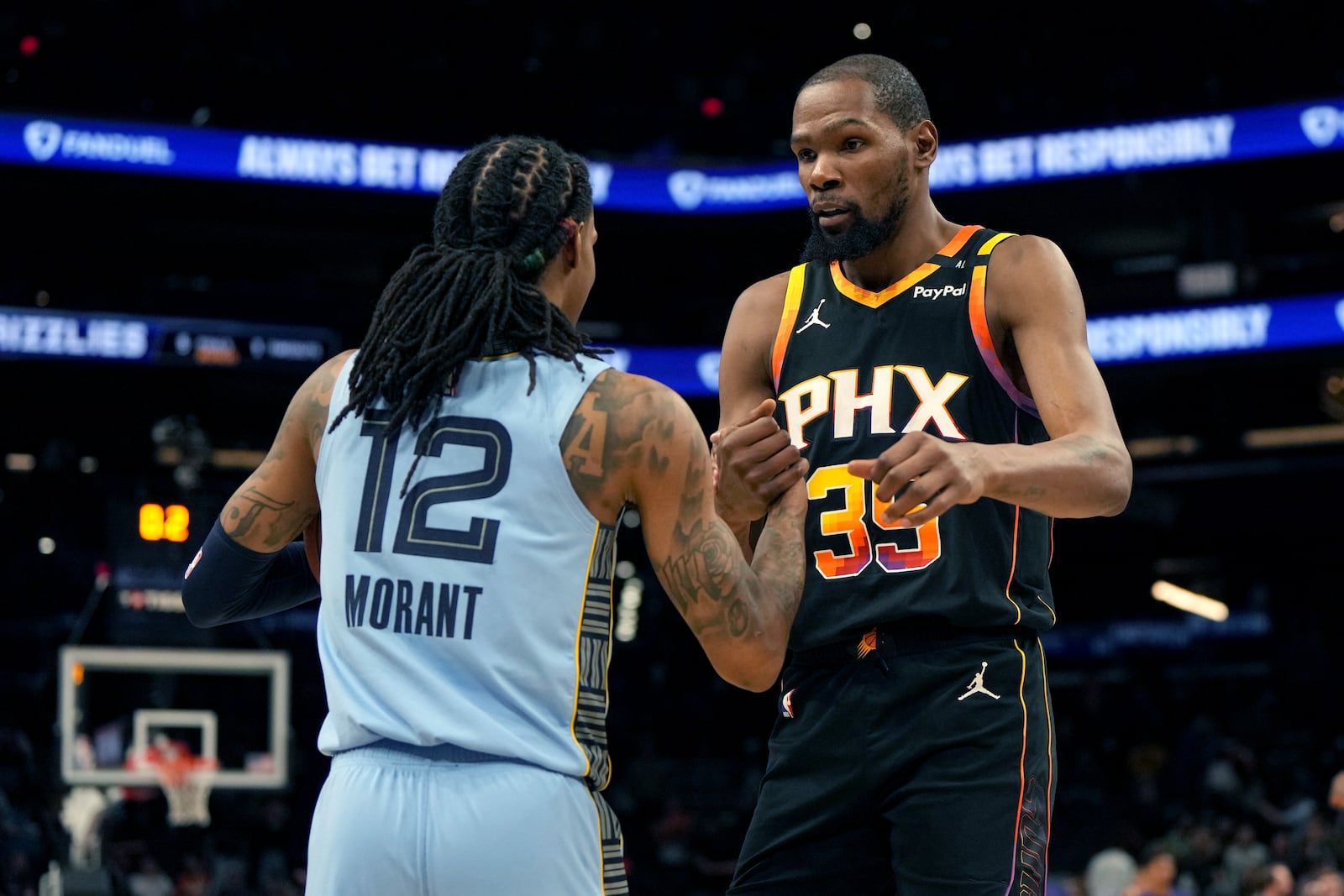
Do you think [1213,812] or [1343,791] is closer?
[1343,791]

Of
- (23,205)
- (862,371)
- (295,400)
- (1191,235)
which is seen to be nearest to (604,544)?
(295,400)

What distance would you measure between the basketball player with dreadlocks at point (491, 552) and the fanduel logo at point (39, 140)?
14539 millimetres

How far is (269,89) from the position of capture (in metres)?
18.0

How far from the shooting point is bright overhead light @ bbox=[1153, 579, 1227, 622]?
22.1 metres

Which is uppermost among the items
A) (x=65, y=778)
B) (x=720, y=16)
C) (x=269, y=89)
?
(x=720, y=16)

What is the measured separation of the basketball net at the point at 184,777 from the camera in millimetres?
11922

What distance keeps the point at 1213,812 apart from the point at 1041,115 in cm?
735

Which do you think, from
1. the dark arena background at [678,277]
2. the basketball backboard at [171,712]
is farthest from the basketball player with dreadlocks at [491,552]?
the dark arena background at [678,277]

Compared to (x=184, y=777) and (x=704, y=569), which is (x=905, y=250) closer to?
(x=704, y=569)

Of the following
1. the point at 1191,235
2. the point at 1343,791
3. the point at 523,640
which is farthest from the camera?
the point at 1191,235

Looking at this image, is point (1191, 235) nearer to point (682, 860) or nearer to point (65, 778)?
point (682, 860)

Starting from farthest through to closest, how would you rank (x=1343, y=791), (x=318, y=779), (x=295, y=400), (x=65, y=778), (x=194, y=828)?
(x=318, y=779)
(x=194, y=828)
(x=65, y=778)
(x=1343, y=791)
(x=295, y=400)

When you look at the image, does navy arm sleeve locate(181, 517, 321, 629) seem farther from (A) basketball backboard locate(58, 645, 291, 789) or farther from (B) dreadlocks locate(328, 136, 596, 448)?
(A) basketball backboard locate(58, 645, 291, 789)

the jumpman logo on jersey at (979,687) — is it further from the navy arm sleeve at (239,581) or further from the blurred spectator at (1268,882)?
the blurred spectator at (1268,882)
